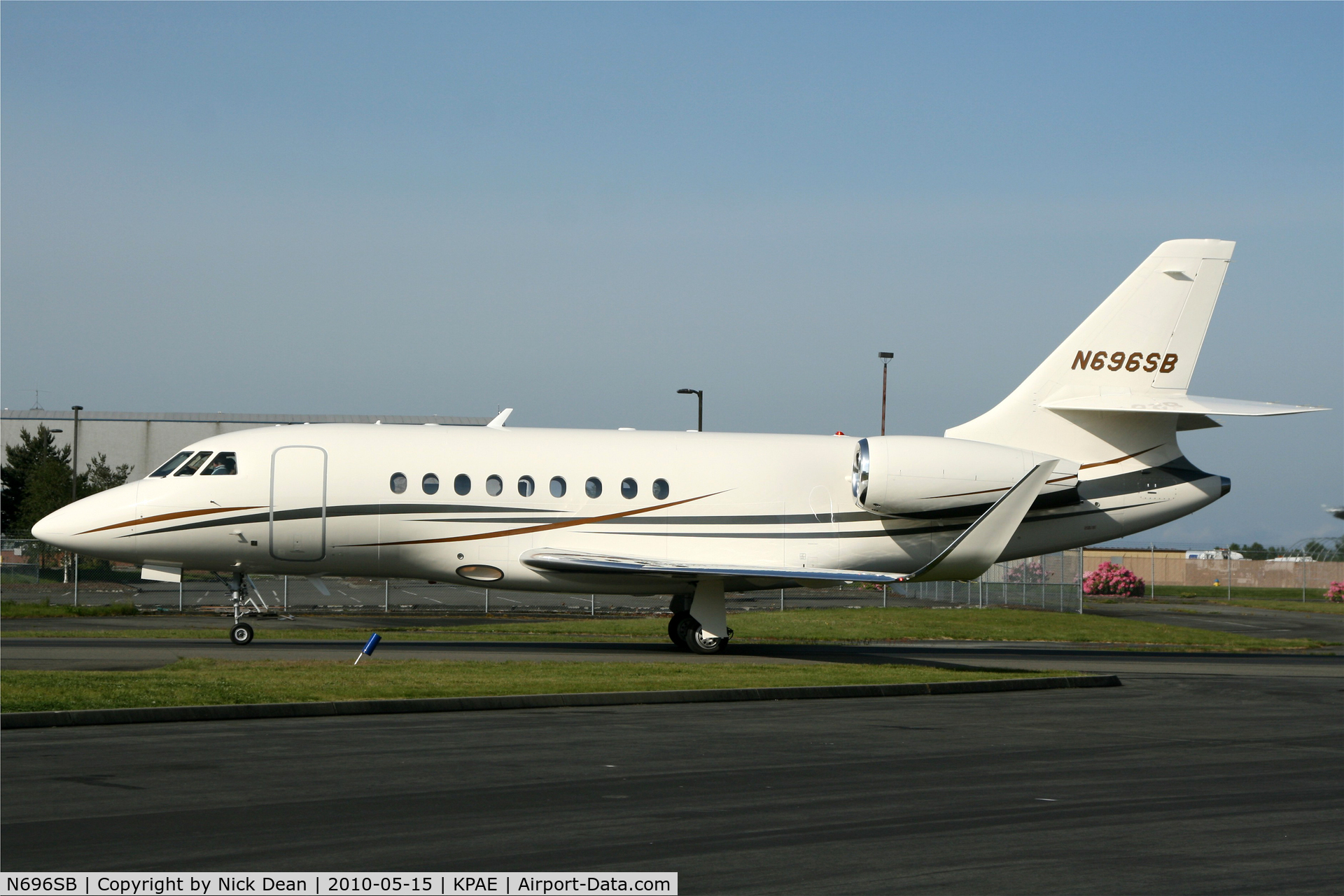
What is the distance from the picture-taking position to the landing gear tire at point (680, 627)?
23672 millimetres


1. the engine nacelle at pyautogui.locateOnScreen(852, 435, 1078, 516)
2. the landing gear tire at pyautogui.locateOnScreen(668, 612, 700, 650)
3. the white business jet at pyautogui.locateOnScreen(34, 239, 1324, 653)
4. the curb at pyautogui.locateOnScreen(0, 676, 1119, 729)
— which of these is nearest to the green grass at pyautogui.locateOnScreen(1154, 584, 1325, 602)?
the white business jet at pyautogui.locateOnScreen(34, 239, 1324, 653)

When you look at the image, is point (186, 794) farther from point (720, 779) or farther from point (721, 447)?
point (721, 447)

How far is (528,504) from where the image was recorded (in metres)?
22.7

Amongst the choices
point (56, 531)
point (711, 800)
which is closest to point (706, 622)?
point (56, 531)

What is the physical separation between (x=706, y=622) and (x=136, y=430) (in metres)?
68.9

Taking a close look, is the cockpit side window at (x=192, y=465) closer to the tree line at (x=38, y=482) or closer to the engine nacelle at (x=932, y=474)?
the engine nacelle at (x=932, y=474)

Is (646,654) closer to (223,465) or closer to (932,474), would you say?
(932,474)

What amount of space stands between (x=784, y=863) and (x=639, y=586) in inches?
634

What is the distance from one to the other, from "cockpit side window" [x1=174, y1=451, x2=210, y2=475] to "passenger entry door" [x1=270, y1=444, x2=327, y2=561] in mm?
1203

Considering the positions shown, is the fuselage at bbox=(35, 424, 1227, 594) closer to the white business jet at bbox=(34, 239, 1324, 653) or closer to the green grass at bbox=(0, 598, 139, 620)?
the white business jet at bbox=(34, 239, 1324, 653)

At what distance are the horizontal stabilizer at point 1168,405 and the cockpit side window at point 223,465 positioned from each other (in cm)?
1464

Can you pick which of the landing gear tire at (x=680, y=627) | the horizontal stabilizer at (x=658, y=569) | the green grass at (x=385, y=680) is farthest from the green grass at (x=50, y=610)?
the green grass at (x=385, y=680)

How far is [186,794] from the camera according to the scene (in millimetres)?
8750

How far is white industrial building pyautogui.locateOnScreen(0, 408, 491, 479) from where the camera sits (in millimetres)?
82312
